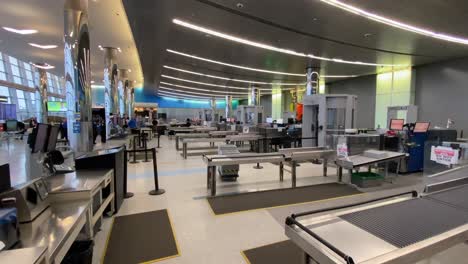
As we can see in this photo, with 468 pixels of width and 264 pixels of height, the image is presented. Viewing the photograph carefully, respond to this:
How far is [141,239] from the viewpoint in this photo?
287cm

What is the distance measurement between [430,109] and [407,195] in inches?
530

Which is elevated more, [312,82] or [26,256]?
[312,82]

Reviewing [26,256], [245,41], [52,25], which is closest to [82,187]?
[26,256]

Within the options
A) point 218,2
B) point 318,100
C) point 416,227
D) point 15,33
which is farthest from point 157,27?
point 416,227

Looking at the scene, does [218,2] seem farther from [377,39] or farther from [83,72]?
[377,39]

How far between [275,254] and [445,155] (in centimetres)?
266

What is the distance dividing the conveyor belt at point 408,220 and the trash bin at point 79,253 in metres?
1.99

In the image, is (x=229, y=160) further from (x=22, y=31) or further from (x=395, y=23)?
(x=22, y=31)

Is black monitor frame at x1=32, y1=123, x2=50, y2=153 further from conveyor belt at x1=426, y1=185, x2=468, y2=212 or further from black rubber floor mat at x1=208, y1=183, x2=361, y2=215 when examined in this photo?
conveyor belt at x1=426, y1=185, x2=468, y2=212

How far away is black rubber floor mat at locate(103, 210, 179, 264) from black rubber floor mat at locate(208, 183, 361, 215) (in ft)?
2.92

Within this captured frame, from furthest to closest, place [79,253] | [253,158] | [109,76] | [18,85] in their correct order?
[18,85]
[109,76]
[253,158]
[79,253]

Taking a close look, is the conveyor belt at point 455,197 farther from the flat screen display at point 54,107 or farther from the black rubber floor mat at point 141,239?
the flat screen display at point 54,107

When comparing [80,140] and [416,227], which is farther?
[80,140]

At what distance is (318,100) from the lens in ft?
25.9
